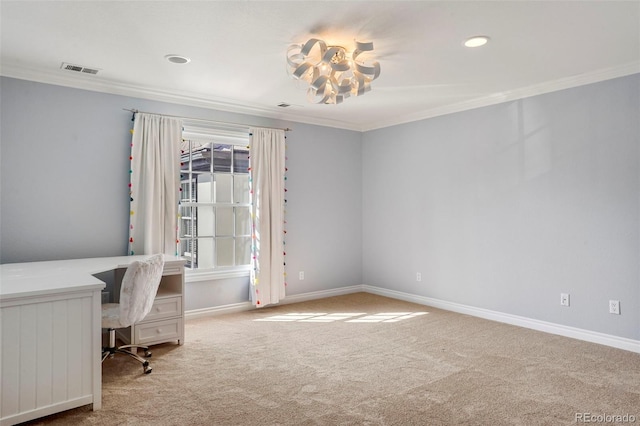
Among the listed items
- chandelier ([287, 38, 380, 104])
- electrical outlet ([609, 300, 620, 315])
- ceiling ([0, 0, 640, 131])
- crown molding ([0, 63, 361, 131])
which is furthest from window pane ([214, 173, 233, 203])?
electrical outlet ([609, 300, 620, 315])

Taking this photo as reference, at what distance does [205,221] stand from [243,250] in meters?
0.61

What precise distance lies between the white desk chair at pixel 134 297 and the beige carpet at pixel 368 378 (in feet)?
1.25

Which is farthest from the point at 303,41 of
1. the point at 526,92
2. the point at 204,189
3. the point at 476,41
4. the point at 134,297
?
the point at 526,92

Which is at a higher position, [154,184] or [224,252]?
[154,184]

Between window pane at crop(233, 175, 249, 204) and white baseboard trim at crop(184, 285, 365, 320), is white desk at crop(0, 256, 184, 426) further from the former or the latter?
window pane at crop(233, 175, 249, 204)

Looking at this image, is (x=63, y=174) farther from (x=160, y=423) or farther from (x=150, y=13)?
(x=160, y=423)

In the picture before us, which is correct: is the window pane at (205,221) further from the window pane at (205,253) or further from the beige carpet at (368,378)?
the beige carpet at (368,378)

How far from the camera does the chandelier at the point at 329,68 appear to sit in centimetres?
298

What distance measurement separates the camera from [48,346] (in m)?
2.42

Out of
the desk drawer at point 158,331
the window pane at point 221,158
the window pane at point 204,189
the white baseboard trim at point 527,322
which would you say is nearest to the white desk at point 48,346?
the desk drawer at point 158,331

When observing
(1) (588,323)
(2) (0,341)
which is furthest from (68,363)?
(1) (588,323)

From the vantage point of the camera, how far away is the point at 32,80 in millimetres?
3773

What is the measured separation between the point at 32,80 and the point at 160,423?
3.22 meters

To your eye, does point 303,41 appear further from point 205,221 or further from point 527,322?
point 527,322
